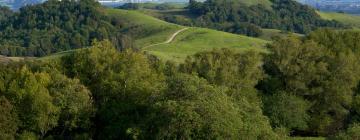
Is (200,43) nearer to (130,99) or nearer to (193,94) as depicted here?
(130,99)

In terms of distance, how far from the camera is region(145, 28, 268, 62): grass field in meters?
140

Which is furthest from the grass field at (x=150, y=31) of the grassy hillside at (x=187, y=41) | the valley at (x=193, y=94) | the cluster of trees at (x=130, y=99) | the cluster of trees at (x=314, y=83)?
the cluster of trees at (x=130, y=99)

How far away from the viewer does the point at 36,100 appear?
52.1 meters

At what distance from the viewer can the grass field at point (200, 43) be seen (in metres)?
140

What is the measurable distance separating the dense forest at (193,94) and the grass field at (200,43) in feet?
203

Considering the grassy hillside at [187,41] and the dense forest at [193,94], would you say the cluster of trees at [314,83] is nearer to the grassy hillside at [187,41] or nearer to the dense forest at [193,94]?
the dense forest at [193,94]

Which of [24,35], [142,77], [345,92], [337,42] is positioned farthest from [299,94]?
[24,35]

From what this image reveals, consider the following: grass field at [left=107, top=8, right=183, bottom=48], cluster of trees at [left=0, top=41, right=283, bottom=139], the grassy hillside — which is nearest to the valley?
cluster of trees at [left=0, top=41, right=283, bottom=139]

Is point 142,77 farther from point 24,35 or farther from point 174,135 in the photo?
point 24,35

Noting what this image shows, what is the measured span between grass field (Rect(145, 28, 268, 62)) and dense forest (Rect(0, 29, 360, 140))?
203 ft

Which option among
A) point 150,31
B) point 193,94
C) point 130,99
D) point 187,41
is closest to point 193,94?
point 193,94

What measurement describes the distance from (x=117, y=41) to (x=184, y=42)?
20.1 meters

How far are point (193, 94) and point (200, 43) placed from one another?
112883 millimetres

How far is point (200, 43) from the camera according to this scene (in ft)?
521
